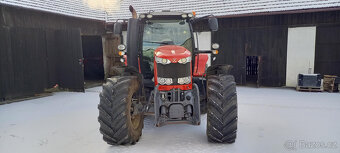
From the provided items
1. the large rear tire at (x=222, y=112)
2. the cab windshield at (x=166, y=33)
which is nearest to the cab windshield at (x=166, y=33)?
the cab windshield at (x=166, y=33)

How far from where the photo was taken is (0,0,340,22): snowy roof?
8.98 meters

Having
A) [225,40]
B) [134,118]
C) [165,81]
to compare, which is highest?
[225,40]

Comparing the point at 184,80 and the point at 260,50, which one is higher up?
the point at 260,50

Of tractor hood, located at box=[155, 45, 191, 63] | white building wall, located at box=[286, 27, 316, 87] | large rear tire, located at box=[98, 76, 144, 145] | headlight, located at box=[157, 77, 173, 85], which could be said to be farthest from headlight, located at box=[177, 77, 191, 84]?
white building wall, located at box=[286, 27, 316, 87]

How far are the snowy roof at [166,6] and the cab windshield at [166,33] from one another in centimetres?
575

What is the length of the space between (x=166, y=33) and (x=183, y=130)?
197 centimetres

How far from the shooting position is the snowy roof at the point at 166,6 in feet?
29.5

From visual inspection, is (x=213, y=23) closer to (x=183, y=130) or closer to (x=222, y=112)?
(x=222, y=112)

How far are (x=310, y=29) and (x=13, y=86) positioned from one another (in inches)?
424

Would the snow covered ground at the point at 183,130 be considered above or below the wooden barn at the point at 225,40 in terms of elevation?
below

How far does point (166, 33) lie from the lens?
484cm

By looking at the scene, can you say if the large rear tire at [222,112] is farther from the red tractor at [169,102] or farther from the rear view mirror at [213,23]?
the rear view mirror at [213,23]

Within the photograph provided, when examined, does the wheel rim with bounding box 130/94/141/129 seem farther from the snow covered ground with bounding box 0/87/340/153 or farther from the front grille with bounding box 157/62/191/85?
the front grille with bounding box 157/62/191/85

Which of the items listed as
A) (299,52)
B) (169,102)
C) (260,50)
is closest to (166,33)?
(169,102)
